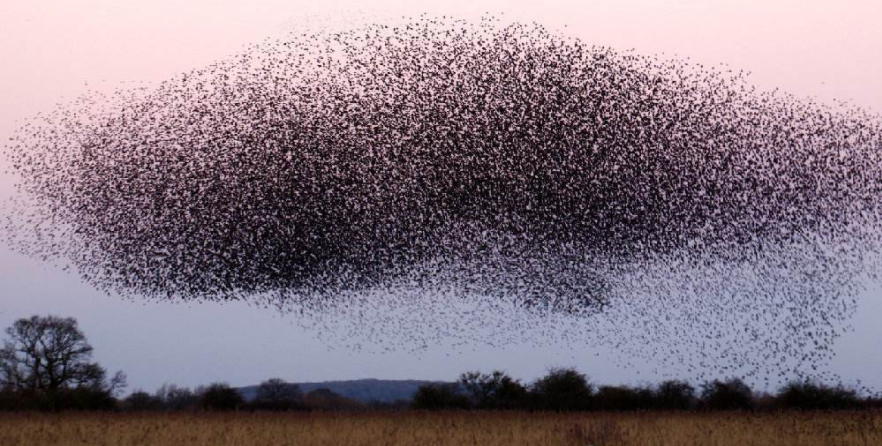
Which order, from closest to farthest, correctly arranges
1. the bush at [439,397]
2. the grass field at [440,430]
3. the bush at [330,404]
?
the grass field at [440,430], the bush at [330,404], the bush at [439,397]

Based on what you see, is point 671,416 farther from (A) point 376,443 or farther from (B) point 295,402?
(B) point 295,402

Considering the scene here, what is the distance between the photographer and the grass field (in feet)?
52.9

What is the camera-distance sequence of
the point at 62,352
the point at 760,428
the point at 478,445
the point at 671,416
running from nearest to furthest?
the point at 478,445
the point at 760,428
the point at 671,416
the point at 62,352

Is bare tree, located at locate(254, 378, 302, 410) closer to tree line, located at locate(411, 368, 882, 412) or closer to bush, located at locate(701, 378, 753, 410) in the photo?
tree line, located at locate(411, 368, 882, 412)

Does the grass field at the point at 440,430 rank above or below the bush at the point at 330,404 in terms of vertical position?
below

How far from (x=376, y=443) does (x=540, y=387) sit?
1191 cm

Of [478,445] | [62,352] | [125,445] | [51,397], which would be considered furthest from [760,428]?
[62,352]

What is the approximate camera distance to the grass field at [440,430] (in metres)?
16.1

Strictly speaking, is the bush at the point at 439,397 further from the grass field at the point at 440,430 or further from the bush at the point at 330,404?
the grass field at the point at 440,430

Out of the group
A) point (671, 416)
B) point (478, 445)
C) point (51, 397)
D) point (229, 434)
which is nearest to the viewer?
point (478, 445)

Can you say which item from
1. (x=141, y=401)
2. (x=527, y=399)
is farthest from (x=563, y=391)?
(x=141, y=401)

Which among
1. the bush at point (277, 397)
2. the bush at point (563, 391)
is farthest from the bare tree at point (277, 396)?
the bush at point (563, 391)

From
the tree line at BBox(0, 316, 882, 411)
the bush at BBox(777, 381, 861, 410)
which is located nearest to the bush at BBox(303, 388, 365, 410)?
the tree line at BBox(0, 316, 882, 411)

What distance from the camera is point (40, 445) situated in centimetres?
1591
